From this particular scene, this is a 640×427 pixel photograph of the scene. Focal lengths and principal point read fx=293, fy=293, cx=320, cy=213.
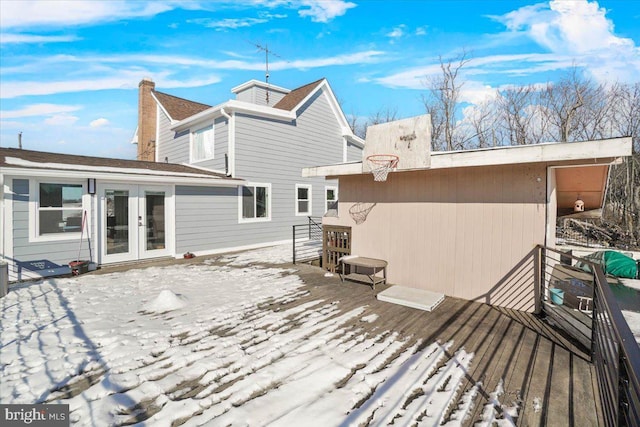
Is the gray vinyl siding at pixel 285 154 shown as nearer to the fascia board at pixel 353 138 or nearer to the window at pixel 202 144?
the fascia board at pixel 353 138

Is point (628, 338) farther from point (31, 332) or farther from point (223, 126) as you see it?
point (223, 126)

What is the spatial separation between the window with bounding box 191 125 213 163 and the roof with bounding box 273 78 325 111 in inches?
124

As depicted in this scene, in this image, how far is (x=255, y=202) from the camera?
10938mm

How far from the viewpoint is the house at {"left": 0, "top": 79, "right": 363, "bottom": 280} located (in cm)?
669

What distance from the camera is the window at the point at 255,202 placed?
1062cm

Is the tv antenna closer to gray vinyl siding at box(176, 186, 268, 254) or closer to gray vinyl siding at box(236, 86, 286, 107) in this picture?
gray vinyl siding at box(236, 86, 286, 107)

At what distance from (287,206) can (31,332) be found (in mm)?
8697

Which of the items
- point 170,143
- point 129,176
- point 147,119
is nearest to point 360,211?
point 129,176

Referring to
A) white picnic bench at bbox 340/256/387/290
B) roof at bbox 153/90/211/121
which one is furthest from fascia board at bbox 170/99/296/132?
white picnic bench at bbox 340/256/387/290

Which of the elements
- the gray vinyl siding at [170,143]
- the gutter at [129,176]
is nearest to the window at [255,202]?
the gutter at [129,176]

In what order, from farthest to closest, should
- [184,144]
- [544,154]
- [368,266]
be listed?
[184,144], [368,266], [544,154]

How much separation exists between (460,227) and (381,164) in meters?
1.78

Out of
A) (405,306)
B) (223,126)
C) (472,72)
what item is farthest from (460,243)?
(472,72)

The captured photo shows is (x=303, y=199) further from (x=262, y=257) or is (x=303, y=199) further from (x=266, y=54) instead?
(x=266, y=54)
